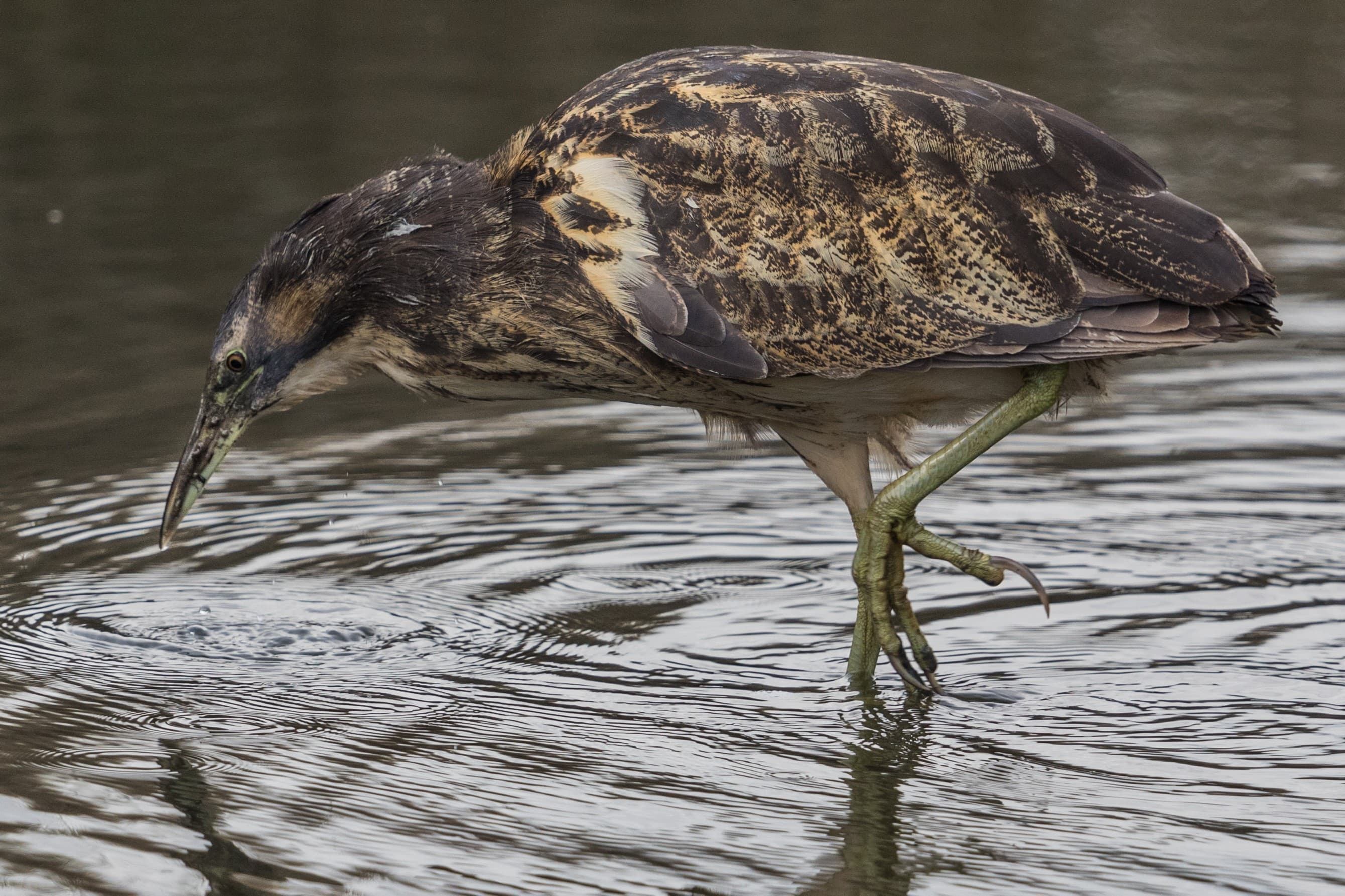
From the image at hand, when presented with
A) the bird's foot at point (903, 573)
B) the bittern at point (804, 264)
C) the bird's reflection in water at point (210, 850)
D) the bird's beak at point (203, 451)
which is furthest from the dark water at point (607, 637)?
the bittern at point (804, 264)

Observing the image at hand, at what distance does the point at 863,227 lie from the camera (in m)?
5.78

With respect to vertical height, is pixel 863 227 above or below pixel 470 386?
above

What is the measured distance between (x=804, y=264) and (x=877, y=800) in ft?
5.13

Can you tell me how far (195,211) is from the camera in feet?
39.6

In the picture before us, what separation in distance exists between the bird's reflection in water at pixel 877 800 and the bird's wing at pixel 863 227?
3.22 ft

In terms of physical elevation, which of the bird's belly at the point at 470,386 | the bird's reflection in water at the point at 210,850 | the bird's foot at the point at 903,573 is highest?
the bird's belly at the point at 470,386

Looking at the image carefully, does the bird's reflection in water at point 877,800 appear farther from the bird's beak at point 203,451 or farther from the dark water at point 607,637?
the bird's beak at point 203,451

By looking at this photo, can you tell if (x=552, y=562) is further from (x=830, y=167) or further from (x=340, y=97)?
(x=340, y=97)

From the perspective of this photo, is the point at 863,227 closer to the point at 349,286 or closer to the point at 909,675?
the point at 909,675

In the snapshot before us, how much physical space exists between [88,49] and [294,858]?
41.4ft

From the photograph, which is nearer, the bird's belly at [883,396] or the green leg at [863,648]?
the bird's belly at [883,396]

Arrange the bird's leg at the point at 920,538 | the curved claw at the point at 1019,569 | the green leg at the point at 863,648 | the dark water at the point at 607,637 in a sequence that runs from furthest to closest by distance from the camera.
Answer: the green leg at the point at 863,648, the curved claw at the point at 1019,569, the bird's leg at the point at 920,538, the dark water at the point at 607,637

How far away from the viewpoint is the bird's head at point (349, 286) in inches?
231

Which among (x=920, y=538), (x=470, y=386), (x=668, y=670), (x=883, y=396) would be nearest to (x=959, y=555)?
(x=920, y=538)
